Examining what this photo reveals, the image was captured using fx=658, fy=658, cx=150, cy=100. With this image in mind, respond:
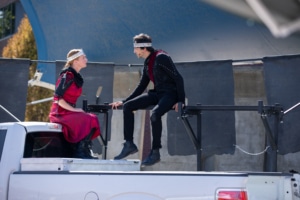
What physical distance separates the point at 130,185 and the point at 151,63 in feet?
7.28

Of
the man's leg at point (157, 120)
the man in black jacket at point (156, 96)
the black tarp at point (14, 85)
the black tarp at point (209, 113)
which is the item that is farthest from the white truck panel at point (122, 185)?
the black tarp at point (14, 85)

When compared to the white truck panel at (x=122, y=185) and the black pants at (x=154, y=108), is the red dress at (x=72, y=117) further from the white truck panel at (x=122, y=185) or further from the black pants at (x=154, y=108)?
the white truck panel at (x=122, y=185)

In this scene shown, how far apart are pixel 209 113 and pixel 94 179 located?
3.86m

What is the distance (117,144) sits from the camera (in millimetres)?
10094

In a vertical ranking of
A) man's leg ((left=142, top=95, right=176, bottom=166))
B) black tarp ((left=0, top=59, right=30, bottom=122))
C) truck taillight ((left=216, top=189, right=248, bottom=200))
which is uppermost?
black tarp ((left=0, top=59, right=30, bottom=122))

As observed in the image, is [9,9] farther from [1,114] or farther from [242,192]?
[242,192]

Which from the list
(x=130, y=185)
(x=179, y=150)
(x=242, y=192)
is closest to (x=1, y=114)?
(x=179, y=150)

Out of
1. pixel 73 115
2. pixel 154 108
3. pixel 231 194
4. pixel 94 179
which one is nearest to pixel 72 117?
pixel 73 115

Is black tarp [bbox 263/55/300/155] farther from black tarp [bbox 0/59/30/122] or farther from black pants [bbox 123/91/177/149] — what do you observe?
black tarp [bbox 0/59/30/122]

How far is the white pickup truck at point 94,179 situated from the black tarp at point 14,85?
10.5 feet

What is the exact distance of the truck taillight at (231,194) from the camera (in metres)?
4.72

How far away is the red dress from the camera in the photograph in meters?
6.64

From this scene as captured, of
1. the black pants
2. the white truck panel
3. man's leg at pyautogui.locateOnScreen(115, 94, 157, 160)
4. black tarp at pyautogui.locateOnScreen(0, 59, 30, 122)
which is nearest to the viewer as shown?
the white truck panel

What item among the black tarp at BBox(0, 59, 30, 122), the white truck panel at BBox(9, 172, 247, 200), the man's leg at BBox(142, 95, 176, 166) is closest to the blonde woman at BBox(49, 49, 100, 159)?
the man's leg at BBox(142, 95, 176, 166)
